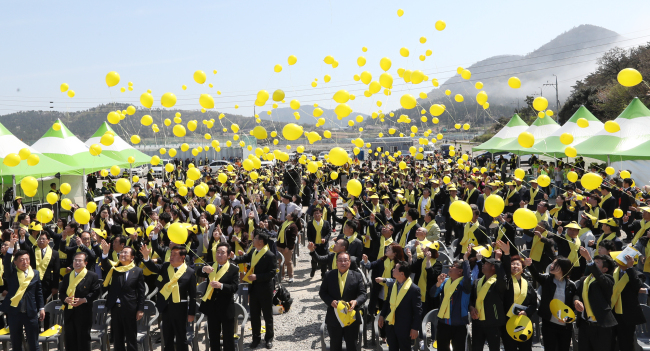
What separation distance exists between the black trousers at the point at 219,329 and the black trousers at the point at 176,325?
11.1 inches

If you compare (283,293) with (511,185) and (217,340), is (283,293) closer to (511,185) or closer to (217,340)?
(217,340)

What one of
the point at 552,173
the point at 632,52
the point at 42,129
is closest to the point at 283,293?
the point at 552,173

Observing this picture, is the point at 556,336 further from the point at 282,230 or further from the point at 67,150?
the point at 67,150

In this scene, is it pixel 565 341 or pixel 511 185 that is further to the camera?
pixel 511 185

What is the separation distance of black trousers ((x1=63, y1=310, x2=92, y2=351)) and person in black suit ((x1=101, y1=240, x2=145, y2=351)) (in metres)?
0.27

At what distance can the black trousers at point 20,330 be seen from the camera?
5.18 metres

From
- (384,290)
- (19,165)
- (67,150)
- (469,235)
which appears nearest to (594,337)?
(384,290)

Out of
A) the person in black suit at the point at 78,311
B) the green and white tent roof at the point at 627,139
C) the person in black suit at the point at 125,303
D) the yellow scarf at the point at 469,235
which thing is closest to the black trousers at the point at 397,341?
the person in black suit at the point at 125,303

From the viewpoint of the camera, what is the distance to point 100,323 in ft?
18.4

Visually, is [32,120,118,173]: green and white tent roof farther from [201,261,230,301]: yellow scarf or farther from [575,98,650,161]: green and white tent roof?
[575,98,650,161]: green and white tent roof

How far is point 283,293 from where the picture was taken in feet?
23.0

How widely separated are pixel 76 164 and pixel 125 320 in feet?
38.4

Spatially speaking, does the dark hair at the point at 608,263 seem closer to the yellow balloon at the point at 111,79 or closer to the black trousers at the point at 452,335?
the black trousers at the point at 452,335

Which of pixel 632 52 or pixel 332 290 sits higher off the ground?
pixel 632 52
